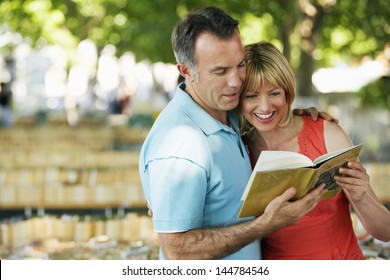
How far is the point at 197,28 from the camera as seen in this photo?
2.52 metres

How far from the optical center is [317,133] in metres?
3.02

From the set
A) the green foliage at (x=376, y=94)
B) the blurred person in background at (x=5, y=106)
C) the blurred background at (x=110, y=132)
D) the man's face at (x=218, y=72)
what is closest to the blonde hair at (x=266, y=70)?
the man's face at (x=218, y=72)

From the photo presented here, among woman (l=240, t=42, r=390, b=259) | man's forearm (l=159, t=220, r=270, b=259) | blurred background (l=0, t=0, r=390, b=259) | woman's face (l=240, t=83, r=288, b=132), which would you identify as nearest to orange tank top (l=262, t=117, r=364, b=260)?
woman (l=240, t=42, r=390, b=259)

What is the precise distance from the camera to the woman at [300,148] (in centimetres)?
286

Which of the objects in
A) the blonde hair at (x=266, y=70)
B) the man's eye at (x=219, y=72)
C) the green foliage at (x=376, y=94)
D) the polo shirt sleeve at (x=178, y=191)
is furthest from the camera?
the green foliage at (x=376, y=94)

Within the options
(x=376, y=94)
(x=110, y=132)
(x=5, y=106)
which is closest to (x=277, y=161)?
(x=376, y=94)

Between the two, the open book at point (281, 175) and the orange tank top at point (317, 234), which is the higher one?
the open book at point (281, 175)

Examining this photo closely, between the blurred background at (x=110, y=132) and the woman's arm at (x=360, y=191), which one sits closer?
the woman's arm at (x=360, y=191)

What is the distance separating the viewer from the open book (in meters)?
2.43

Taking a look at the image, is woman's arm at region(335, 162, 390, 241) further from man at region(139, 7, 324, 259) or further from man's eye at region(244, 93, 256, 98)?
man's eye at region(244, 93, 256, 98)

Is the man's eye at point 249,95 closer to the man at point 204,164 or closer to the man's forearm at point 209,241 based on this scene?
the man at point 204,164

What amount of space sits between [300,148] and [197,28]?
78 cm

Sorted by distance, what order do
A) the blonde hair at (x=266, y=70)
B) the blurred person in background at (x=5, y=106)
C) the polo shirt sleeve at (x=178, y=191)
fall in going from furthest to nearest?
the blurred person in background at (x=5, y=106) < the blonde hair at (x=266, y=70) < the polo shirt sleeve at (x=178, y=191)

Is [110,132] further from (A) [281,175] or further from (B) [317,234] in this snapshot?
(A) [281,175]
